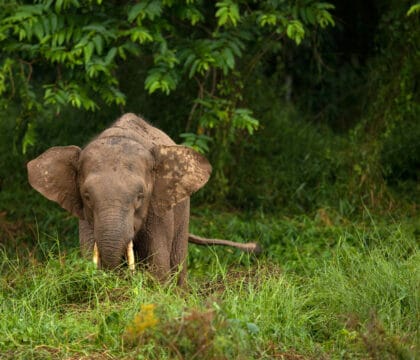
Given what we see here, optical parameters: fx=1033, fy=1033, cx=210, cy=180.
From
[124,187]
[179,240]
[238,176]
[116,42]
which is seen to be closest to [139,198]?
[124,187]

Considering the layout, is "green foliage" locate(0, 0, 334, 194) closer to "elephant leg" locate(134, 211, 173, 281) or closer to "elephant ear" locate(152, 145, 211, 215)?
"elephant ear" locate(152, 145, 211, 215)

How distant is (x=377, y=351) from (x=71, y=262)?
2356 mm

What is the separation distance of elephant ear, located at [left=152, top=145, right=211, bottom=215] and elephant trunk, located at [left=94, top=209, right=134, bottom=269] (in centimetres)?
74

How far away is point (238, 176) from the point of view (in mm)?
11594

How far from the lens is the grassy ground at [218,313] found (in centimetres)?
549

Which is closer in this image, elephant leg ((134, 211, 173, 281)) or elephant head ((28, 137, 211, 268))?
elephant head ((28, 137, 211, 268))

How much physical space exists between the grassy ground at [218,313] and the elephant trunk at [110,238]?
0.50ft

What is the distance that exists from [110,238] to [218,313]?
151 cm

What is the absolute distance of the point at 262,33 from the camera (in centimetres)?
1088

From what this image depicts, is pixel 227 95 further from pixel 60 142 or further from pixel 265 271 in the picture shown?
pixel 265 271

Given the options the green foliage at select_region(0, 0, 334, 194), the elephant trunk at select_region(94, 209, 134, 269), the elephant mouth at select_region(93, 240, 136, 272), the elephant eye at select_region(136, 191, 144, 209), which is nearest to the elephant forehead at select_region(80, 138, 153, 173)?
the elephant eye at select_region(136, 191, 144, 209)

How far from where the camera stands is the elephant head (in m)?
6.93

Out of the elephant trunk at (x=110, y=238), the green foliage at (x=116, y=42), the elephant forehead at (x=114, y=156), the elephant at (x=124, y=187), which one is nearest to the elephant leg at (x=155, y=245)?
the elephant at (x=124, y=187)

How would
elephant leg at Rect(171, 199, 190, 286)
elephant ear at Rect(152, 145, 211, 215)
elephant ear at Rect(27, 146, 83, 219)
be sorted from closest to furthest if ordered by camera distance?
elephant ear at Rect(27, 146, 83, 219) → elephant ear at Rect(152, 145, 211, 215) → elephant leg at Rect(171, 199, 190, 286)
